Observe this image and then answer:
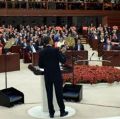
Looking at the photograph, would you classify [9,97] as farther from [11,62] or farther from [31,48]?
[31,48]

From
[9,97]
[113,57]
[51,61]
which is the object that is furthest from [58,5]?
[51,61]

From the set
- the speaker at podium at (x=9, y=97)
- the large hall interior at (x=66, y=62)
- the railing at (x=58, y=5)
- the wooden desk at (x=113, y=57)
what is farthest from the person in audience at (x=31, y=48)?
the railing at (x=58, y=5)

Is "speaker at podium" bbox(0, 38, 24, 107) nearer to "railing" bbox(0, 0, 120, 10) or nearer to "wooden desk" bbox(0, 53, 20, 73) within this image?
"wooden desk" bbox(0, 53, 20, 73)

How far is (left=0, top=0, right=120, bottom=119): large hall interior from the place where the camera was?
9.94m

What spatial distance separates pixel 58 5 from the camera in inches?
1310

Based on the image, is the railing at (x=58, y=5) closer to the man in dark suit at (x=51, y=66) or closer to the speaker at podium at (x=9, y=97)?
the speaker at podium at (x=9, y=97)

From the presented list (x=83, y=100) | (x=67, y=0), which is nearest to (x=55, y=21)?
(x=67, y=0)

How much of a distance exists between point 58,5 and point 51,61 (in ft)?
81.7

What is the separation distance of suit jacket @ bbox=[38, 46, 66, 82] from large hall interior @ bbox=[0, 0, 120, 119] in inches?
6.6

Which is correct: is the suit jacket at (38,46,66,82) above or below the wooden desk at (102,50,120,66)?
above

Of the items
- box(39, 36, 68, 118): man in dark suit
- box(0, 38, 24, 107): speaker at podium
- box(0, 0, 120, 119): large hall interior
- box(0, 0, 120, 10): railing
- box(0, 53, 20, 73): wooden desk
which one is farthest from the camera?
box(0, 0, 120, 10): railing

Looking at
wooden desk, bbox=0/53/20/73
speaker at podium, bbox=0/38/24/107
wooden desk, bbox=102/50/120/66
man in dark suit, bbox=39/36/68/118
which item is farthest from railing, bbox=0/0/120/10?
man in dark suit, bbox=39/36/68/118

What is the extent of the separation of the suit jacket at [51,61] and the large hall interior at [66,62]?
0.17 meters

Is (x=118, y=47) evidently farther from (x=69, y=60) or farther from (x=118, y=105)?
(x=118, y=105)
